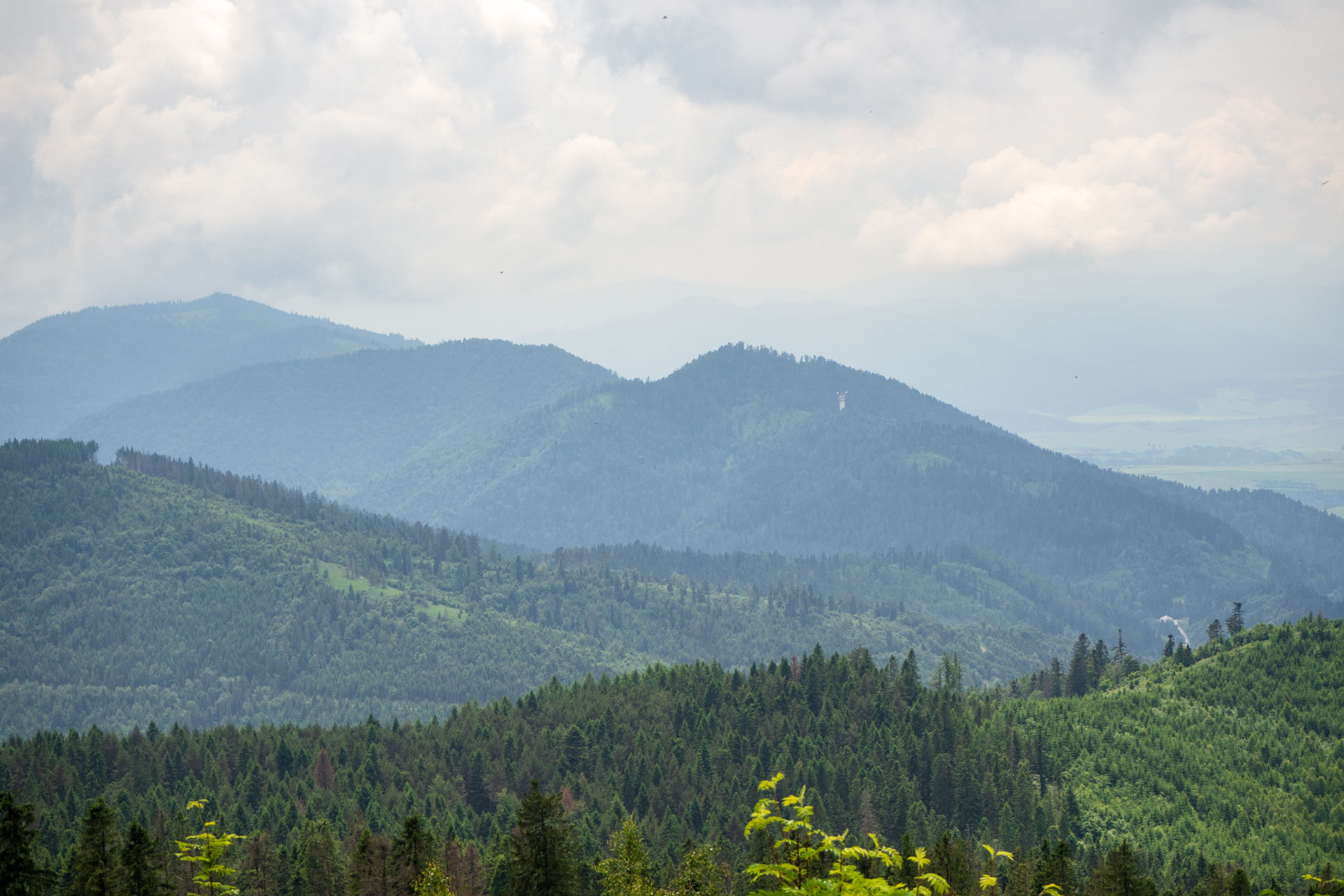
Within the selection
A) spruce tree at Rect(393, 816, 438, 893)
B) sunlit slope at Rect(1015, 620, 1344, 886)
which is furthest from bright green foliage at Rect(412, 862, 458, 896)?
sunlit slope at Rect(1015, 620, 1344, 886)

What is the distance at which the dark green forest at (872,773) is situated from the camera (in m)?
153

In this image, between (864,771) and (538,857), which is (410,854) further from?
(864,771)

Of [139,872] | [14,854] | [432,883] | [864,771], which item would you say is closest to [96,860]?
[139,872]

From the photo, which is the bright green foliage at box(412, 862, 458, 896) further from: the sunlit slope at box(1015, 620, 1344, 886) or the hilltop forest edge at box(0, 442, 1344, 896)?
the sunlit slope at box(1015, 620, 1344, 886)

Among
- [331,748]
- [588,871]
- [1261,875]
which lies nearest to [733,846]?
[588,871]

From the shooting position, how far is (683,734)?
194m

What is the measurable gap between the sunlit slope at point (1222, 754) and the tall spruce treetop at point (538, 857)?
90.3 meters

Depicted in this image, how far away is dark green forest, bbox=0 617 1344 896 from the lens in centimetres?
15312

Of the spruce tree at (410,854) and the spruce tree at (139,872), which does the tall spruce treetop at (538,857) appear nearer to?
the spruce tree at (410,854)

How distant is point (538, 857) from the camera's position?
86188mm

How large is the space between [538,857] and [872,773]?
98667mm

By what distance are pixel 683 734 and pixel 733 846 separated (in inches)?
1699

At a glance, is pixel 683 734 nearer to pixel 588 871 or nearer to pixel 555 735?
pixel 555 735

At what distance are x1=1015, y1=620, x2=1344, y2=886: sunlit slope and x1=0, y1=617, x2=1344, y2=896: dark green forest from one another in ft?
1.06
